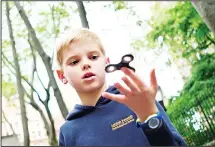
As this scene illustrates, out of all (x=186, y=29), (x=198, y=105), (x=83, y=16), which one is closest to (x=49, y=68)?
(x=83, y=16)

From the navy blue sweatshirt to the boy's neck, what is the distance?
0.04 feet

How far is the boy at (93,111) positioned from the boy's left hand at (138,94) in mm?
22

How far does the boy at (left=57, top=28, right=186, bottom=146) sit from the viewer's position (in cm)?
79

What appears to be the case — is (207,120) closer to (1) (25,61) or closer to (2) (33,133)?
(1) (25,61)

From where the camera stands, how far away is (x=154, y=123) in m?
0.66

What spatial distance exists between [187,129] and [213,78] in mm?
1277

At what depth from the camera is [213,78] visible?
210 inches

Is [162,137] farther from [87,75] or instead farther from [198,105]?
[198,105]

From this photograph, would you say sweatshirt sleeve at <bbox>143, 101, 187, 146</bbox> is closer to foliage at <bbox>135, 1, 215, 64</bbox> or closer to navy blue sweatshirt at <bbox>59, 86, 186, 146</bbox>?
navy blue sweatshirt at <bbox>59, 86, 186, 146</bbox>

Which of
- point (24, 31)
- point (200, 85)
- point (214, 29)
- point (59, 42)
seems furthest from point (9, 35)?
point (59, 42)

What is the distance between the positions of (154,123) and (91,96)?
0.27 metres

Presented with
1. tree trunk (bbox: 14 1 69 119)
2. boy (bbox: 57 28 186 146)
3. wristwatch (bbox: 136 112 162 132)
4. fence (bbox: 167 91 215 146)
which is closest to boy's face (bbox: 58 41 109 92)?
boy (bbox: 57 28 186 146)

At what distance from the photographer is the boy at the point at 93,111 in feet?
2.58

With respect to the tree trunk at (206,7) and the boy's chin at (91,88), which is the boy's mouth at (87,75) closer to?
the boy's chin at (91,88)
